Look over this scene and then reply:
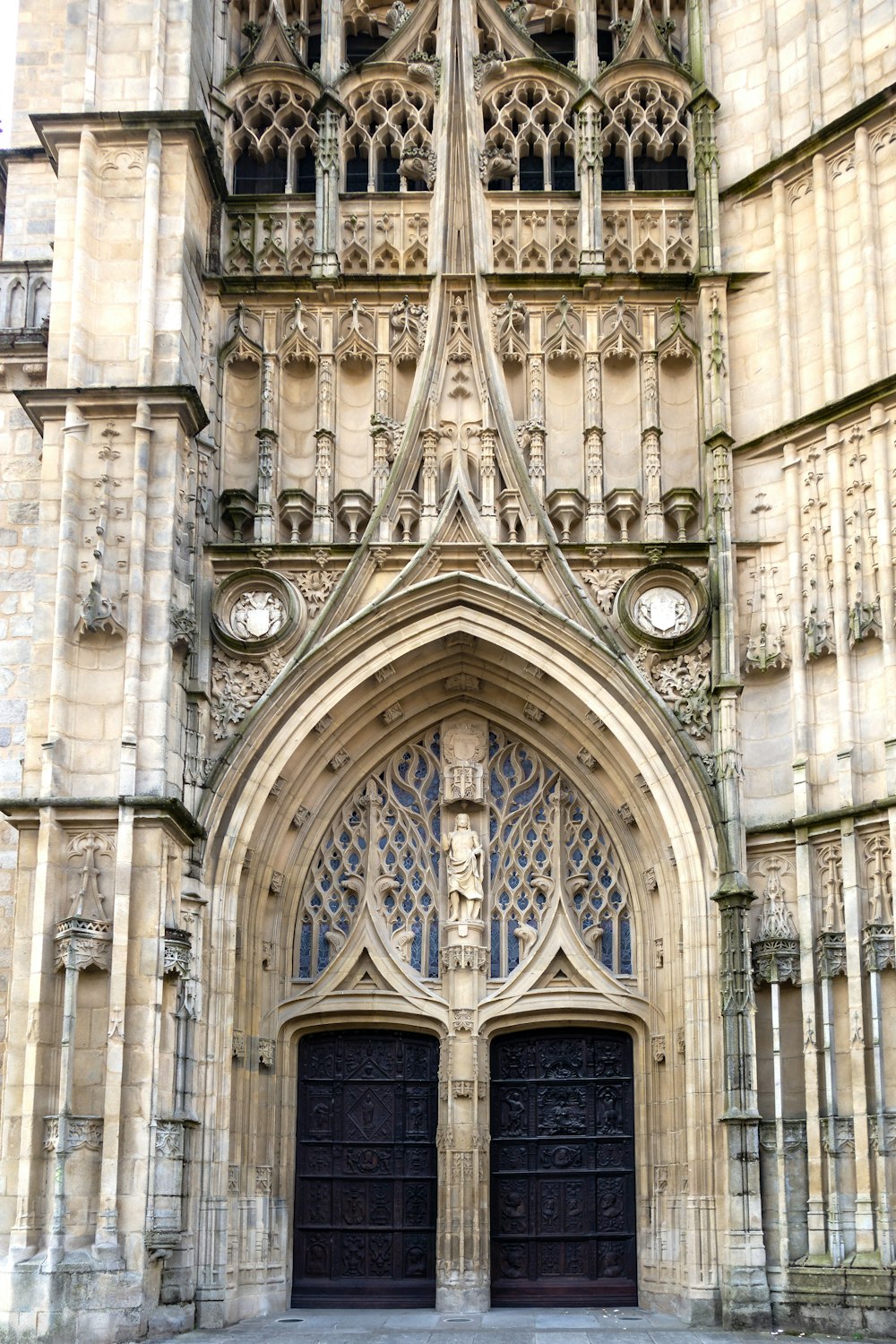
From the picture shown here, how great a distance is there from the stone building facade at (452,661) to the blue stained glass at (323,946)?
0.28 feet

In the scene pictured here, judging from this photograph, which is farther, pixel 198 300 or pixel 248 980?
pixel 198 300

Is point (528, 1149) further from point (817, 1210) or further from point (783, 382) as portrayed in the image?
point (783, 382)

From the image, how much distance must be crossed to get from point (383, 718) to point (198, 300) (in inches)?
173

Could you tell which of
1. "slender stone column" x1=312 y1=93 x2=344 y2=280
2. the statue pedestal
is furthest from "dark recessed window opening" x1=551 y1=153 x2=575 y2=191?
the statue pedestal

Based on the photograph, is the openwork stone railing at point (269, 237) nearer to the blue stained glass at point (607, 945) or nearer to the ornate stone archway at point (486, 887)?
the ornate stone archway at point (486, 887)

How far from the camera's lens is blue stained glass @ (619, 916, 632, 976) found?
16.3 metres

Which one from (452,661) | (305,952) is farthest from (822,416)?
(305,952)

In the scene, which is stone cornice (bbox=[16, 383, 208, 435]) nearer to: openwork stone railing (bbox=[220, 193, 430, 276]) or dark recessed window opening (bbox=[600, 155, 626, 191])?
openwork stone railing (bbox=[220, 193, 430, 276])

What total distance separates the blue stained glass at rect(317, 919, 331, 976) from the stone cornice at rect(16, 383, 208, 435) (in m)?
4.89

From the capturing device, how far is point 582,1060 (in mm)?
16266

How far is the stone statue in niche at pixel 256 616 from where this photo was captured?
16.2 metres

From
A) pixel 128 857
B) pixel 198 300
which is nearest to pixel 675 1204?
pixel 128 857

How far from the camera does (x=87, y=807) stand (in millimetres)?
14383

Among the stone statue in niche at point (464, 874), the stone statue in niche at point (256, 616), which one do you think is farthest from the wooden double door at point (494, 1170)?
the stone statue in niche at point (256, 616)
